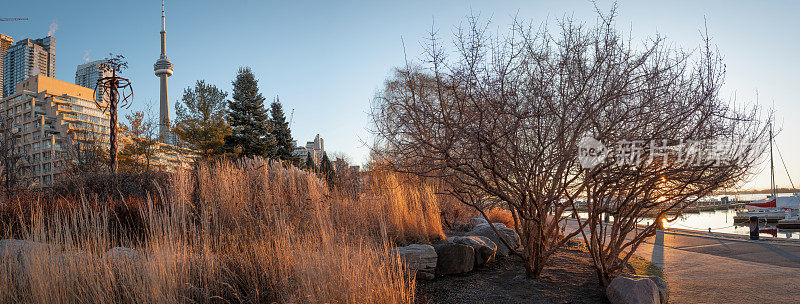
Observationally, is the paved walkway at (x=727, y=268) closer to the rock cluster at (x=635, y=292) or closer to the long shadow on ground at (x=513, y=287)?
the rock cluster at (x=635, y=292)

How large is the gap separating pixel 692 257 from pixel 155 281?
698 cm

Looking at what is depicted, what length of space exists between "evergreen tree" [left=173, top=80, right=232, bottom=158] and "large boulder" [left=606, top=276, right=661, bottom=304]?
2190cm

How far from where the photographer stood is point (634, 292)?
3592mm

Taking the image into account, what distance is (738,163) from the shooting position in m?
4.12

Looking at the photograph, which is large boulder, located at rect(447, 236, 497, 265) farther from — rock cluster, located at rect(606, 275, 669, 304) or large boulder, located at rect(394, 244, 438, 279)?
rock cluster, located at rect(606, 275, 669, 304)

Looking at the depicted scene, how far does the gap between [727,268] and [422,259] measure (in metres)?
4.06

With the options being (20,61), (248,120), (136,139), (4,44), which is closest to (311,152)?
(248,120)

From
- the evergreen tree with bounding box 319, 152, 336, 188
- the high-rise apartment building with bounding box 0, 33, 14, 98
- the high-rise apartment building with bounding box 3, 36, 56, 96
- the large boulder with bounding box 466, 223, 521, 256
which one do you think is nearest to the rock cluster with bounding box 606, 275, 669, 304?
the large boulder with bounding box 466, 223, 521, 256

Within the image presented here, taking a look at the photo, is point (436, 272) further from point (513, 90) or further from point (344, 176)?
point (344, 176)

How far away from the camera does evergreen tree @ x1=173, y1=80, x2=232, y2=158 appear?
78.0ft

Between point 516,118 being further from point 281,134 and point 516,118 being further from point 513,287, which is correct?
point 281,134

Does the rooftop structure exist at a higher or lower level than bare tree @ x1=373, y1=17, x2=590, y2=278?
higher

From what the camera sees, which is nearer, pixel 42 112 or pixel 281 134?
pixel 281 134

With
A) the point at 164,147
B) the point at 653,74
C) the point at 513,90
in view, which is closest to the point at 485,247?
the point at 513,90
